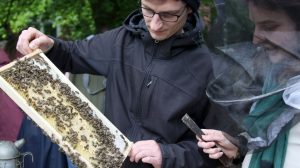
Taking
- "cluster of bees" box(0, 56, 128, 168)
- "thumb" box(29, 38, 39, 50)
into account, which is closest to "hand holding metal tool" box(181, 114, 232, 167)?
"cluster of bees" box(0, 56, 128, 168)

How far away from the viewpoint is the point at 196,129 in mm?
1893

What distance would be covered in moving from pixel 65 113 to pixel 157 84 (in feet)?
1.35

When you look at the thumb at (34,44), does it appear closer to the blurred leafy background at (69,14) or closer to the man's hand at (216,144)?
the man's hand at (216,144)

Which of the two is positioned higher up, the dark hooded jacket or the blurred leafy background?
the dark hooded jacket

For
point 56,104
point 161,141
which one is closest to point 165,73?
point 161,141

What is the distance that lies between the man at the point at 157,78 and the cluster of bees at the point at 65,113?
95 millimetres

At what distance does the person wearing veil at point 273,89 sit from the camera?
1569mm

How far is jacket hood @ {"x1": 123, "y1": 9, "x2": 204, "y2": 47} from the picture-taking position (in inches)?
84.8

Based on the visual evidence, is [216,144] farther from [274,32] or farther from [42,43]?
[42,43]

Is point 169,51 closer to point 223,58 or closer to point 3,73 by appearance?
point 223,58

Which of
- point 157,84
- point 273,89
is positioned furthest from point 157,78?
point 273,89

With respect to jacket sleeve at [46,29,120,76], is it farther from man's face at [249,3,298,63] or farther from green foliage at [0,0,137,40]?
green foliage at [0,0,137,40]

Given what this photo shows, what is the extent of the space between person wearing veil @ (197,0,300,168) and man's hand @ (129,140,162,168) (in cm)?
37

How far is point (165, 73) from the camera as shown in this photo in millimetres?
2145
